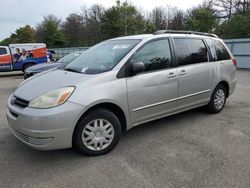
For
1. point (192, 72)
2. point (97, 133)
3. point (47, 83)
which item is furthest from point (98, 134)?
point (192, 72)

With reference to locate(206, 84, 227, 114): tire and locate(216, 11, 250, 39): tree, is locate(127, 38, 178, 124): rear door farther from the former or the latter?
locate(216, 11, 250, 39): tree

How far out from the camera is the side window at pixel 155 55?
3967 mm

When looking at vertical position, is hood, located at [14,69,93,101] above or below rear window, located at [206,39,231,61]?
below

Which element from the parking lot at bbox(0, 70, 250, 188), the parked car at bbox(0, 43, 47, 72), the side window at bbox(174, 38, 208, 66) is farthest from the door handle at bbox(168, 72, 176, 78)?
the parked car at bbox(0, 43, 47, 72)

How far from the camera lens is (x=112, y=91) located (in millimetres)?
3520

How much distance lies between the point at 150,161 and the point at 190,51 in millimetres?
2307

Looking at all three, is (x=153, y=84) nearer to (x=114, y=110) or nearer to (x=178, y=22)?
(x=114, y=110)

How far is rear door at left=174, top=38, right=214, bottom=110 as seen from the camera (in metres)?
4.48

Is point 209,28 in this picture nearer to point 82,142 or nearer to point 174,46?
point 174,46

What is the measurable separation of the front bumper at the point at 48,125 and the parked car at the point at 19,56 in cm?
1349

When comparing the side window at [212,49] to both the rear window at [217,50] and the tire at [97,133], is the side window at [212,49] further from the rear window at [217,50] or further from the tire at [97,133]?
the tire at [97,133]

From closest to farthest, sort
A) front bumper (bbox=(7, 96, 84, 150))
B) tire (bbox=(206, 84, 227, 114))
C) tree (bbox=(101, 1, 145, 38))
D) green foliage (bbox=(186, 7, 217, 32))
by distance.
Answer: front bumper (bbox=(7, 96, 84, 150)) < tire (bbox=(206, 84, 227, 114)) < green foliage (bbox=(186, 7, 217, 32)) < tree (bbox=(101, 1, 145, 38))

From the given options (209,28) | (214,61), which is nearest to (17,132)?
(214,61)

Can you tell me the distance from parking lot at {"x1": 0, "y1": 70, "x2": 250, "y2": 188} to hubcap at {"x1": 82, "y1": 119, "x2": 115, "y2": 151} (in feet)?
0.54
